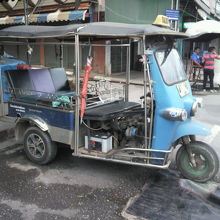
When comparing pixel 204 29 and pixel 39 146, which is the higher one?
pixel 204 29

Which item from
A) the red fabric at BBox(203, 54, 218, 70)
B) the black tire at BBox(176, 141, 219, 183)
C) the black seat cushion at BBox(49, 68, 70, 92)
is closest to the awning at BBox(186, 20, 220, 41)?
the red fabric at BBox(203, 54, 218, 70)

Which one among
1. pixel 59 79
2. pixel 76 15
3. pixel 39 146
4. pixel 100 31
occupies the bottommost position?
pixel 39 146

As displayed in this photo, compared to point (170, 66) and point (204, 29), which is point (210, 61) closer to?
point (204, 29)

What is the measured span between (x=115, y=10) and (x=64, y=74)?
9.66m

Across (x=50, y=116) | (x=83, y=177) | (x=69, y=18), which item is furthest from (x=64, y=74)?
(x=69, y=18)

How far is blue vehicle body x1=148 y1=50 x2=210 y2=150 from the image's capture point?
12.2ft

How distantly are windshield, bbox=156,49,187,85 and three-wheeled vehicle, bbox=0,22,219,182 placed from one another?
0.04ft

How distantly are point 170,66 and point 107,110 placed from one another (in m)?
Result: 1.11

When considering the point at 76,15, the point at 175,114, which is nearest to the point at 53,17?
the point at 76,15

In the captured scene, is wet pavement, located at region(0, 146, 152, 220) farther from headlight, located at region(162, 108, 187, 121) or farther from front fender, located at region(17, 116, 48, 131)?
headlight, located at region(162, 108, 187, 121)

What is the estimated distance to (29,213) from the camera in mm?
3350

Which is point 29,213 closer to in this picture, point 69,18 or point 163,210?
point 163,210

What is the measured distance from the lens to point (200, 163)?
151 inches

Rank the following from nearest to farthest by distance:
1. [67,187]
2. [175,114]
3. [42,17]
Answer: [175,114] < [67,187] < [42,17]
